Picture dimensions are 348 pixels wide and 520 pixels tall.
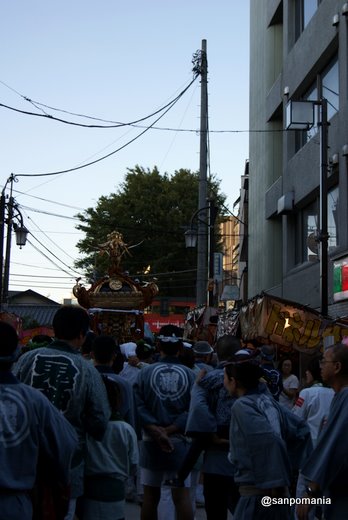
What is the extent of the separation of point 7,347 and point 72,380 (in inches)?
40.9

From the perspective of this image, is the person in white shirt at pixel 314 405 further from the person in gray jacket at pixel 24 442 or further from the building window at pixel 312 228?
the building window at pixel 312 228

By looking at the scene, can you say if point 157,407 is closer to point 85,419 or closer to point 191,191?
point 85,419

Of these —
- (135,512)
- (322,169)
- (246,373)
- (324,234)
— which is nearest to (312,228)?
(322,169)

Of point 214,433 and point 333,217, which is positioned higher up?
point 333,217

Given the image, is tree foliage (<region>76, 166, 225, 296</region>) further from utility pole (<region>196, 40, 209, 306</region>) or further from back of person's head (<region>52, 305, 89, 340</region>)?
back of person's head (<region>52, 305, 89, 340</region>)

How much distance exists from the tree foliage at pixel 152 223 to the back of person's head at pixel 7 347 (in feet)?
148

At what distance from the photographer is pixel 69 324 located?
16.9 feet

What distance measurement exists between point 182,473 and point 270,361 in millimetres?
5221

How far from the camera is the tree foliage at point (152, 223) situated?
51.0 meters

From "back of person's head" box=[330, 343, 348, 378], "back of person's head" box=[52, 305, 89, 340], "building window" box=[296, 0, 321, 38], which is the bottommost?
"back of person's head" box=[330, 343, 348, 378]

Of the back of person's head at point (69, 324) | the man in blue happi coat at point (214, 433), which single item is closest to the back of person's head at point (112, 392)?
the back of person's head at point (69, 324)

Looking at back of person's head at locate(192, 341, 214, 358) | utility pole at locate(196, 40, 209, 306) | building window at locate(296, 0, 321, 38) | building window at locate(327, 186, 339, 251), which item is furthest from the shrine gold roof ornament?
back of person's head at locate(192, 341, 214, 358)

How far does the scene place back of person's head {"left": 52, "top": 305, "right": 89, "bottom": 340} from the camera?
514 cm

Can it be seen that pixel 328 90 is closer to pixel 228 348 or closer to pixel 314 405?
pixel 314 405
